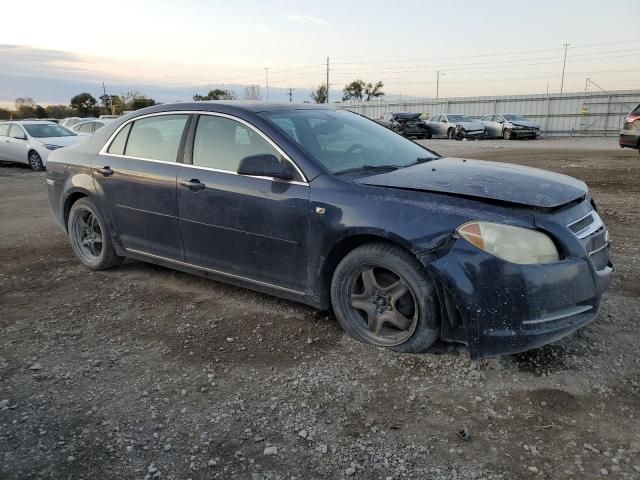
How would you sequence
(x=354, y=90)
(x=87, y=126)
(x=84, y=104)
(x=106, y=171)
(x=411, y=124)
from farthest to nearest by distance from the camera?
(x=354, y=90) → (x=84, y=104) → (x=411, y=124) → (x=87, y=126) → (x=106, y=171)

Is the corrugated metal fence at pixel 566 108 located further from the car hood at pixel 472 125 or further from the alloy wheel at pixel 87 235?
the alloy wheel at pixel 87 235

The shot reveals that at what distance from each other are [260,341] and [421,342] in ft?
3.69

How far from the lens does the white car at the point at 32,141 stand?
598 inches

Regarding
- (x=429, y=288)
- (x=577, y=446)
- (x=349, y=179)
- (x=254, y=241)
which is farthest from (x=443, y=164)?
(x=577, y=446)

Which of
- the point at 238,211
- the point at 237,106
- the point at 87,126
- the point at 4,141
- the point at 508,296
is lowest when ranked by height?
the point at 4,141

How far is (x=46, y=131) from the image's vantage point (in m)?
15.7

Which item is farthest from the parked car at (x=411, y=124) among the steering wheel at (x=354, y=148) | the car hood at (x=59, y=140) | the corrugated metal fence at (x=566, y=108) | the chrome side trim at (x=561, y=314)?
the chrome side trim at (x=561, y=314)

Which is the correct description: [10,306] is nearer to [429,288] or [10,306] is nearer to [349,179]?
[349,179]

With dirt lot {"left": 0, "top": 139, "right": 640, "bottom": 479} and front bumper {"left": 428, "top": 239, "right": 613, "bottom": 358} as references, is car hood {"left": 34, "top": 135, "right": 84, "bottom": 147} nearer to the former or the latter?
dirt lot {"left": 0, "top": 139, "right": 640, "bottom": 479}

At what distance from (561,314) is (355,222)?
1321 mm

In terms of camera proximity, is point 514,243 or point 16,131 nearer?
point 514,243

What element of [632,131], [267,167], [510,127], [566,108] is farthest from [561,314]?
[566,108]

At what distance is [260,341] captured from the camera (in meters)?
3.68

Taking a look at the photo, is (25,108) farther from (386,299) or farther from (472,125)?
(386,299)
